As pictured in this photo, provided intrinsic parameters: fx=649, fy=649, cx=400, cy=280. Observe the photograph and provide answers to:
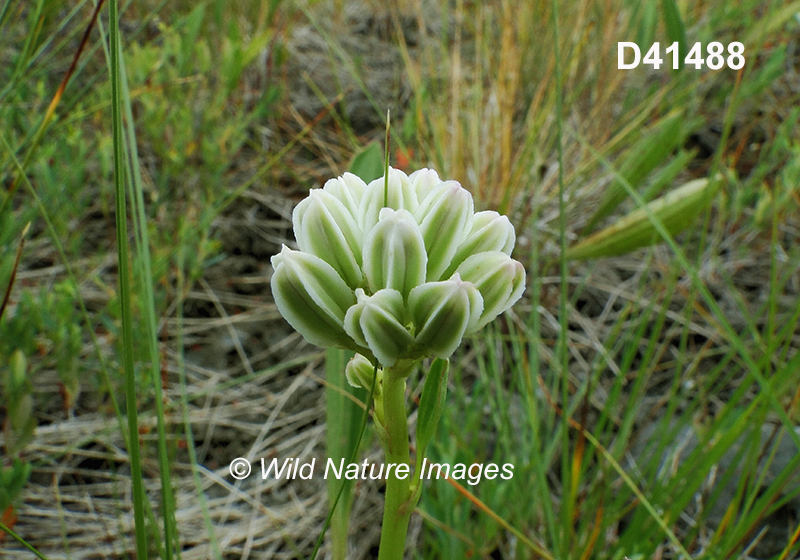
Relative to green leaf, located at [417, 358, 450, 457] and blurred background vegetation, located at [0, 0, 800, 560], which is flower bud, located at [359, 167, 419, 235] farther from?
blurred background vegetation, located at [0, 0, 800, 560]

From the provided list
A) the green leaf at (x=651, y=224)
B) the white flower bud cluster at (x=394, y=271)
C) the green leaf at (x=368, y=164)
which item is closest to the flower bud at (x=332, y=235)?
the white flower bud cluster at (x=394, y=271)

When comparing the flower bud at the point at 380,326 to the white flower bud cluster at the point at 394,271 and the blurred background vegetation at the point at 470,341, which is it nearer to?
the white flower bud cluster at the point at 394,271

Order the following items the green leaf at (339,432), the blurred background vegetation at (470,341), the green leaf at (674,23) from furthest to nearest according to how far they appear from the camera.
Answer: the green leaf at (674,23) → the blurred background vegetation at (470,341) → the green leaf at (339,432)


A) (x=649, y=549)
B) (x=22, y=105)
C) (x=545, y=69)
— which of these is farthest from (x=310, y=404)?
(x=545, y=69)

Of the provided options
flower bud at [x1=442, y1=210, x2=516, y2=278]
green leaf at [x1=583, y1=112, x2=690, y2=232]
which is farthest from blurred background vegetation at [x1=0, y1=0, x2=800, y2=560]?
flower bud at [x1=442, y1=210, x2=516, y2=278]

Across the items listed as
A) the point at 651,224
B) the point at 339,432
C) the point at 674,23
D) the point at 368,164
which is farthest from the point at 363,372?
the point at 674,23
